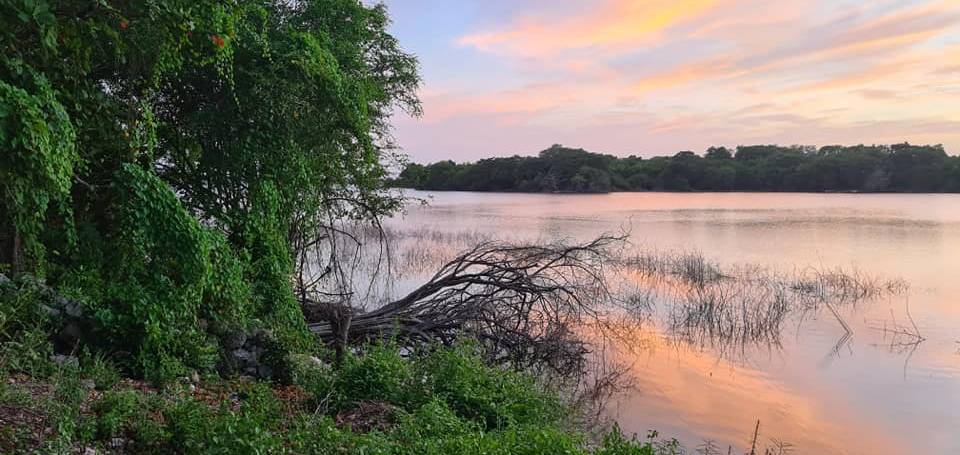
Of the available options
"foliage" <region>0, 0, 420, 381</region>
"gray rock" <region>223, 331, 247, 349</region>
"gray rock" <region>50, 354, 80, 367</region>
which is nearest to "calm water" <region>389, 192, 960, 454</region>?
"gray rock" <region>223, 331, 247, 349</region>

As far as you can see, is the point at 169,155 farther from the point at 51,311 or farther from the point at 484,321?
the point at 484,321

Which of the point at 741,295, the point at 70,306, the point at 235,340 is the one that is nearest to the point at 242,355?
the point at 235,340

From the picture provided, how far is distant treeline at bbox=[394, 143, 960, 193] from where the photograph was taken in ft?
218

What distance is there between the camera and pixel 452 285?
1177cm

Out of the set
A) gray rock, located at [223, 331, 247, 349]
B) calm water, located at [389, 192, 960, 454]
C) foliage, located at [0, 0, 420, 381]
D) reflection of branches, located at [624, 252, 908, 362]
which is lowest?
calm water, located at [389, 192, 960, 454]

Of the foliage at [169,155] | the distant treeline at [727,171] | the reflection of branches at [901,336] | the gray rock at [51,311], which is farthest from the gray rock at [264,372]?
the distant treeline at [727,171]

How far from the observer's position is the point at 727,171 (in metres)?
79.3

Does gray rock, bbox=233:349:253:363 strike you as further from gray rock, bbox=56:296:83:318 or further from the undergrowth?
gray rock, bbox=56:296:83:318

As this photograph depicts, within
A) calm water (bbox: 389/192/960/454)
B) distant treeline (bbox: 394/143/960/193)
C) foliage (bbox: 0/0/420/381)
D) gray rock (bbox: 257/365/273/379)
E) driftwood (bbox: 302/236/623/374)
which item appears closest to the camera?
foliage (bbox: 0/0/420/381)

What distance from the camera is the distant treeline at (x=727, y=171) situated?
66.4m

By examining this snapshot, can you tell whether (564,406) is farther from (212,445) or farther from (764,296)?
(764,296)

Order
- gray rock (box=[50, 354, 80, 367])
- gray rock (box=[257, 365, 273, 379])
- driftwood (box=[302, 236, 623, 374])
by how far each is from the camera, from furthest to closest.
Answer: driftwood (box=[302, 236, 623, 374]), gray rock (box=[257, 365, 273, 379]), gray rock (box=[50, 354, 80, 367])

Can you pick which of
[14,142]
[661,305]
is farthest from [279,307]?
[661,305]

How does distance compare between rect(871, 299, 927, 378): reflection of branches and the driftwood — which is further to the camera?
rect(871, 299, 927, 378): reflection of branches
